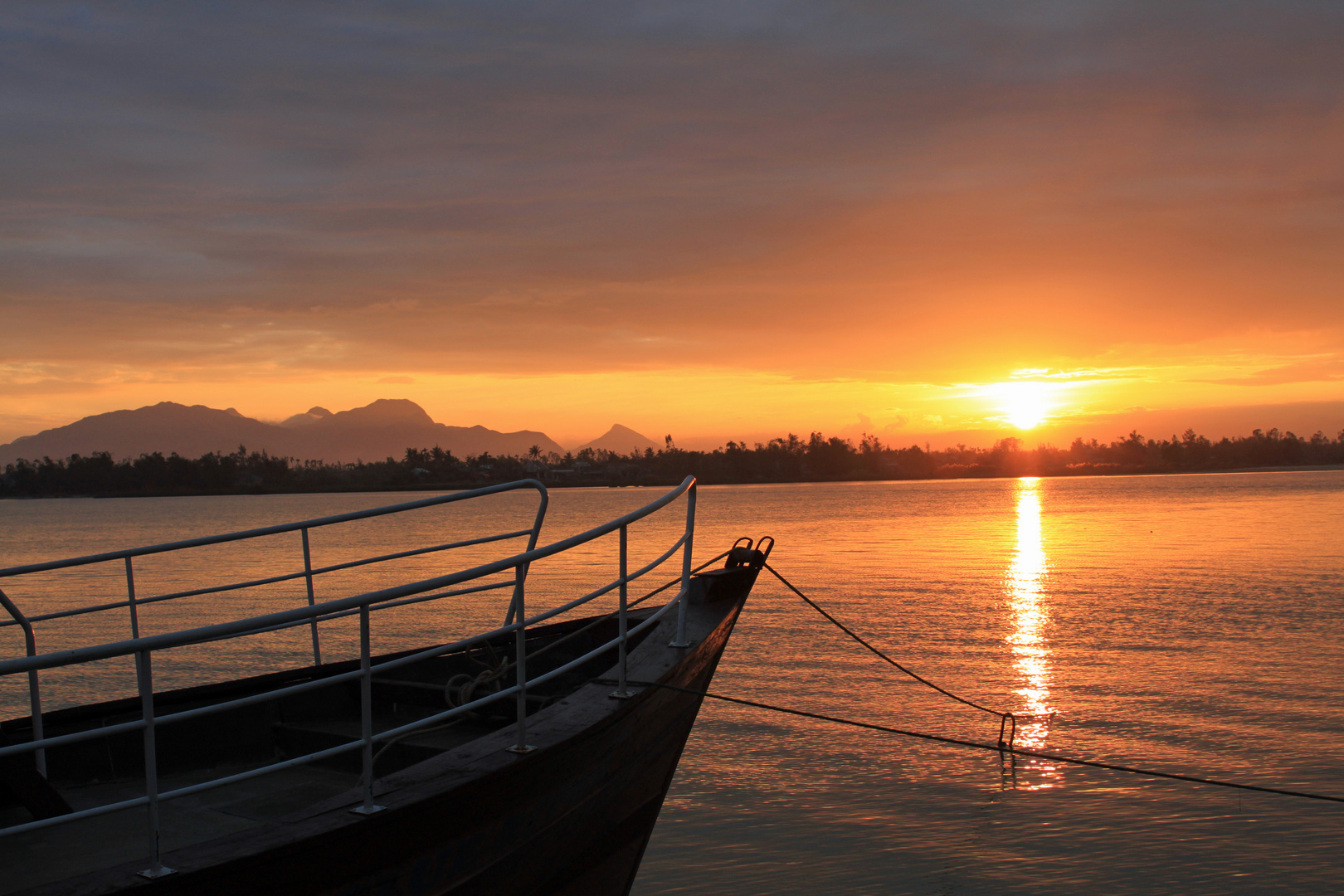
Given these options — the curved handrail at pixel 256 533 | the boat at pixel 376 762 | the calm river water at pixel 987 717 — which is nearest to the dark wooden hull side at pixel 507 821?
the boat at pixel 376 762

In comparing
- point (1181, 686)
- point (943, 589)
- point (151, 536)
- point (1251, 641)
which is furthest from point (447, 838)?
point (151, 536)

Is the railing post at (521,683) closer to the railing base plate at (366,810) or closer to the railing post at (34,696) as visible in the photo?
the railing base plate at (366,810)

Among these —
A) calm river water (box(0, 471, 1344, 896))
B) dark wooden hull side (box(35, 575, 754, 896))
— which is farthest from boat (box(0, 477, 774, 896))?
calm river water (box(0, 471, 1344, 896))

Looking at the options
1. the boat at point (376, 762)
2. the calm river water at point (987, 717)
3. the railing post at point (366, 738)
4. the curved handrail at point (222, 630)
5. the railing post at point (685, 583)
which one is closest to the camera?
the curved handrail at point (222, 630)

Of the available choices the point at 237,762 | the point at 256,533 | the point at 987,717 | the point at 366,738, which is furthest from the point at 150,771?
the point at 987,717

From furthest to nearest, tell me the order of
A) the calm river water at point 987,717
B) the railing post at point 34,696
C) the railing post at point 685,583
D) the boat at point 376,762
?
1. the calm river water at point 987,717
2. the railing post at point 685,583
3. the railing post at point 34,696
4. the boat at point 376,762

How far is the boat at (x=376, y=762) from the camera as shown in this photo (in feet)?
9.85

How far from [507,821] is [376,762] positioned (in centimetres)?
125

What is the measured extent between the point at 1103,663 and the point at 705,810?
9171 mm

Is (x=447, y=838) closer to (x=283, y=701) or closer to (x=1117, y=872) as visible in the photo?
(x=283, y=701)

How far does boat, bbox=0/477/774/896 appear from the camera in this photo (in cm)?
300

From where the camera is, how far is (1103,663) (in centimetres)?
1483

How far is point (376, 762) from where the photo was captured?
186 inches

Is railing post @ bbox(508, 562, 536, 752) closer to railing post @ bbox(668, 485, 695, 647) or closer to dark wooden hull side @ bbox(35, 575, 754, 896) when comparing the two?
dark wooden hull side @ bbox(35, 575, 754, 896)
